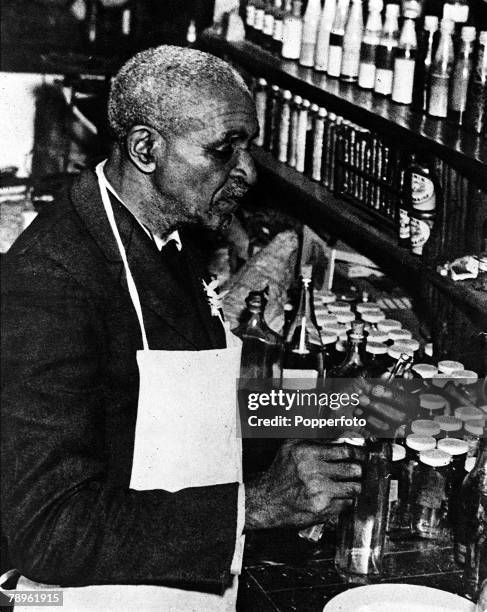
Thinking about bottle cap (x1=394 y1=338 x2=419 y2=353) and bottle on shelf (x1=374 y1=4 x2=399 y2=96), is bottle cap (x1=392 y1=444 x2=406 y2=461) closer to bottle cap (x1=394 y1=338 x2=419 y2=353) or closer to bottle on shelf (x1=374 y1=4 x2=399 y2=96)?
bottle cap (x1=394 y1=338 x2=419 y2=353)

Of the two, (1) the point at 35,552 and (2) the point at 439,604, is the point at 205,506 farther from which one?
(2) the point at 439,604

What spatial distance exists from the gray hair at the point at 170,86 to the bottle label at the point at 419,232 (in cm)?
70

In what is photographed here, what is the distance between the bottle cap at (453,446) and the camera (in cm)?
185

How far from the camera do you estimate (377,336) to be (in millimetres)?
2410

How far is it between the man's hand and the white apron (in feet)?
0.74

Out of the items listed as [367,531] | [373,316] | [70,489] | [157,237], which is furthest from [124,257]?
[373,316]

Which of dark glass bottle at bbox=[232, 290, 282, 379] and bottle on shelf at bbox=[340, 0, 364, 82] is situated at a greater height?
bottle on shelf at bbox=[340, 0, 364, 82]

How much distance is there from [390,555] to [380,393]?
0.43 m

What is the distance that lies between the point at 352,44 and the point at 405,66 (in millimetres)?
359

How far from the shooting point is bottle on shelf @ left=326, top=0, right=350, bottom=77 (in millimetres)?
2592

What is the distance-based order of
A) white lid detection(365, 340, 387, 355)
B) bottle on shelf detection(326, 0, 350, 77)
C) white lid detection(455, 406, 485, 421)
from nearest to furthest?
white lid detection(455, 406, 485, 421) < white lid detection(365, 340, 387, 355) < bottle on shelf detection(326, 0, 350, 77)

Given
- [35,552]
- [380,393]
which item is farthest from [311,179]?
[35,552]

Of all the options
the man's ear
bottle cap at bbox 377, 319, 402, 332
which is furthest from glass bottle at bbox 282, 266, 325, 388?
the man's ear

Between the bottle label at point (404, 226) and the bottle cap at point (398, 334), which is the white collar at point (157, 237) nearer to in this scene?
the bottle label at point (404, 226)
